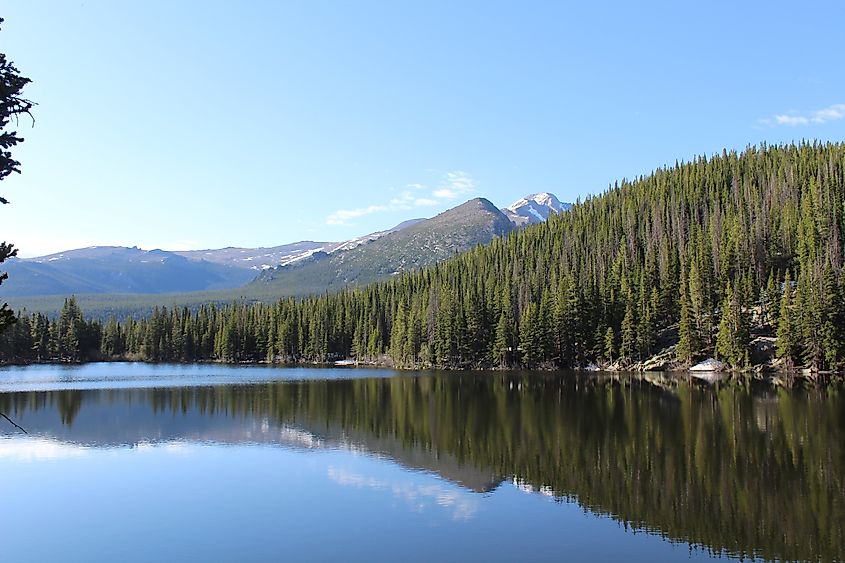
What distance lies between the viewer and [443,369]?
474 ft

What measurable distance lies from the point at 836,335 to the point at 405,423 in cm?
7116

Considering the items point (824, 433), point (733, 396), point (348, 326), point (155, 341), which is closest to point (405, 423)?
point (824, 433)

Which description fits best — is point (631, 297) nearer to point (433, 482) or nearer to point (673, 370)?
point (673, 370)

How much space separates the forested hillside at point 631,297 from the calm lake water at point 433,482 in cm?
4667

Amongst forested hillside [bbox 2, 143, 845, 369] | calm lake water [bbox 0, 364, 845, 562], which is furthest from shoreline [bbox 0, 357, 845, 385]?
calm lake water [bbox 0, 364, 845, 562]

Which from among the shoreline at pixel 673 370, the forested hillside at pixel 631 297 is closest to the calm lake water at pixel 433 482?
the shoreline at pixel 673 370

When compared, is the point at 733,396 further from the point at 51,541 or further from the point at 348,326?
the point at 348,326

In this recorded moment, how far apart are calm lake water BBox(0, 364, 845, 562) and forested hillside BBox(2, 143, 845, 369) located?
46671 millimetres

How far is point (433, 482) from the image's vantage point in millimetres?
34406

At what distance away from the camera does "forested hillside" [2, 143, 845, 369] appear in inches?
4373

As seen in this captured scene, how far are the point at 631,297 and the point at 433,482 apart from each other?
102 meters

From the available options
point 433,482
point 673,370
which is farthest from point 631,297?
point 433,482

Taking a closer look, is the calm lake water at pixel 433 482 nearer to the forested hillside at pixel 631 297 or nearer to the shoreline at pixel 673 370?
the shoreline at pixel 673 370

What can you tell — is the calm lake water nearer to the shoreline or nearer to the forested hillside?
the shoreline
